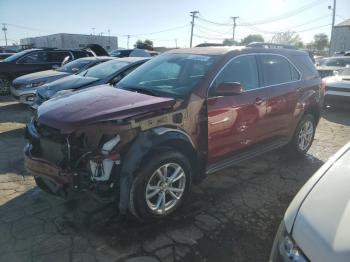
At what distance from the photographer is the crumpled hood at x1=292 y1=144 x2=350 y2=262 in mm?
1495

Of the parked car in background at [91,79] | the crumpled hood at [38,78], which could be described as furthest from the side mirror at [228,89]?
the crumpled hood at [38,78]

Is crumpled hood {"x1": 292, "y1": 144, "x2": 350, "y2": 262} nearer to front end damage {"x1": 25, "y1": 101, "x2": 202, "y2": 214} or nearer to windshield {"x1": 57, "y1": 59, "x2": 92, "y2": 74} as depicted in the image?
front end damage {"x1": 25, "y1": 101, "x2": 202, "y2": 214}

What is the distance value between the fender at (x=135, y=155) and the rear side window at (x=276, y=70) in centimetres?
202

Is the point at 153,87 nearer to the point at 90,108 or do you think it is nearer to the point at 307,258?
the point at 90,108

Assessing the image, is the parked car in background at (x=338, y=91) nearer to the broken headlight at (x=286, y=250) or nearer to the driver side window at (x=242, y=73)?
the driver side window at (x=242, y=73)

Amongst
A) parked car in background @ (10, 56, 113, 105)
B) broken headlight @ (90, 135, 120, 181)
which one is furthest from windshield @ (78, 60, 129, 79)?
broken headlight @ (90, 135, 120, 181)

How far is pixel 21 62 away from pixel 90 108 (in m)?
9.49

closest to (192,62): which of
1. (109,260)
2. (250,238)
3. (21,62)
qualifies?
(250,238)

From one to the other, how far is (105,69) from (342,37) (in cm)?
6474

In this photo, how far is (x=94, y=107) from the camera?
10.9 ft

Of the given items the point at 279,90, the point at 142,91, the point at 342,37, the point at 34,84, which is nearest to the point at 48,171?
the point at 142,91

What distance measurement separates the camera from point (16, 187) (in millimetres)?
4285

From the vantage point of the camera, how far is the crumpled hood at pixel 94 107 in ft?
10.1

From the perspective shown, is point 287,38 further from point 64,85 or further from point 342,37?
point 64,85
